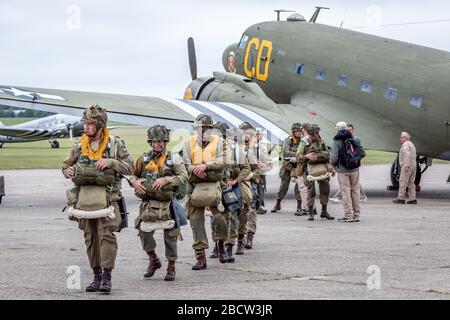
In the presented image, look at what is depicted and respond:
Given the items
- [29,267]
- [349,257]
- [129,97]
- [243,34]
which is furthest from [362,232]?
[243,34]

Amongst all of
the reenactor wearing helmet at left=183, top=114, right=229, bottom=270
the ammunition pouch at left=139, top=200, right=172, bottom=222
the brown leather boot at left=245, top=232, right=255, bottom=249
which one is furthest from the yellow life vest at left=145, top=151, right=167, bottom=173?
the brown leather boot at left=245, top=232, right=255, bottom=249

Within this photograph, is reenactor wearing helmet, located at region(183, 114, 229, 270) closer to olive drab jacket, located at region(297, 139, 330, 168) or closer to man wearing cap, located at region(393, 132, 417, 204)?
olive drab jacket, located at region(297, 139, 330, 168)

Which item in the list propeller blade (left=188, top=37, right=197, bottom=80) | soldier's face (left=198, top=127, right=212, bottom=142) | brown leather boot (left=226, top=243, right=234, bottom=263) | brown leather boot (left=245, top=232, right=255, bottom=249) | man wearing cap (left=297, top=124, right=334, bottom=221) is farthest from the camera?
propeller blade (left=188, top=37, right=197, bottom=80)

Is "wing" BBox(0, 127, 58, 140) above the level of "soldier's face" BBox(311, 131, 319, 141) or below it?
below

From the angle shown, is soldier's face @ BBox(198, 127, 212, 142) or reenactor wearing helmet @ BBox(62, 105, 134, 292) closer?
reenactor wearing helmet @ BBox(62, 105, 134, 292)

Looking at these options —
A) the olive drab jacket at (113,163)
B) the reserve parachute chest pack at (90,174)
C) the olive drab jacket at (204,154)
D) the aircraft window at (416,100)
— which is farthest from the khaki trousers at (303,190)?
the reserve parachute chest pack at (90,174)

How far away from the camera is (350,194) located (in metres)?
20.4

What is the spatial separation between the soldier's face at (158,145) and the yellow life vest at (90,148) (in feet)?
2.74

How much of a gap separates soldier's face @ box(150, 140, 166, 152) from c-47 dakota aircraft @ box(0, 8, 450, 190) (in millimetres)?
13126

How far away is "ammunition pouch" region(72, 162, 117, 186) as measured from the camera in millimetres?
11250

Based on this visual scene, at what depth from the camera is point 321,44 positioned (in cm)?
2905
